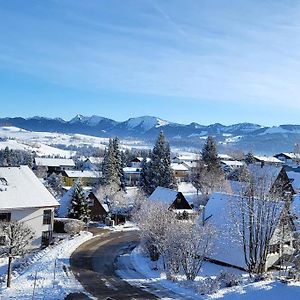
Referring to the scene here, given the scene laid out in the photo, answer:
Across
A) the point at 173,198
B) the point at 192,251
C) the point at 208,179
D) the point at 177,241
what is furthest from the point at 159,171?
the point at 192,251

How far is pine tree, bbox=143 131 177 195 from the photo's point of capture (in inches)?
2913

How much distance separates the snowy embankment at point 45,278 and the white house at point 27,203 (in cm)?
446

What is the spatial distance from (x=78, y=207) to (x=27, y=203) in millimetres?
13306

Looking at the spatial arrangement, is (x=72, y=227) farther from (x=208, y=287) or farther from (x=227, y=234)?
(x=208, y=287)

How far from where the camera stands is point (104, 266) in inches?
1393

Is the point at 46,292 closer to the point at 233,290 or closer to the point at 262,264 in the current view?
the point at 233,290

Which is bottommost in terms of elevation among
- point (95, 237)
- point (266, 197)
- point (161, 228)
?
point (95, 237)

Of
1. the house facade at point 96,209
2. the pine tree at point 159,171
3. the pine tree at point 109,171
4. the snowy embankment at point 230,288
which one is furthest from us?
the pine tree at point 109,171

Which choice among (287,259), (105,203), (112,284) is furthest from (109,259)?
(105,203)

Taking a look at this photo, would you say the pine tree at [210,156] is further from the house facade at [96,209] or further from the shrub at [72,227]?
the shrub at [72,227]

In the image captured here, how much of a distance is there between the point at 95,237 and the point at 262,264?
2150 centimetres

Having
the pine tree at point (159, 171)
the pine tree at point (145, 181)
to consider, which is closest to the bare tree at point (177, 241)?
the pine tree at point (159, 171)

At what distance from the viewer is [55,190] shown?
287 ft

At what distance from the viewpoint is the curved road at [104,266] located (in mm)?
27172
